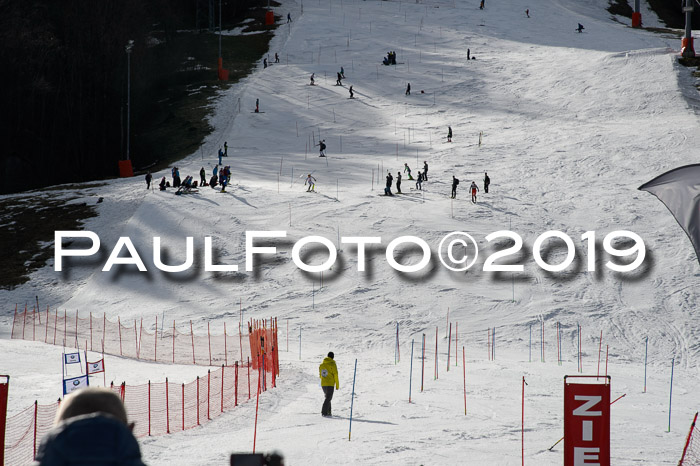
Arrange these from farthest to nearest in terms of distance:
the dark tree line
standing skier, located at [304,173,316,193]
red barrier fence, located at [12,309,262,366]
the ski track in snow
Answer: the dark tree line → standing skier, located at [304,173,316,193] → red barrier fence, located at [12,309,262,366] → the ski track in snow

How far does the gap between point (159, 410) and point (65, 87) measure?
51579 mm

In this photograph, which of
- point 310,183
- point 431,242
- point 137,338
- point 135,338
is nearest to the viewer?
point 135,338

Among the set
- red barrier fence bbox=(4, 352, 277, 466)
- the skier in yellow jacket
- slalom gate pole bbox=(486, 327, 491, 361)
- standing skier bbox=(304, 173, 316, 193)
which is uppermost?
the skier in yellow jacket

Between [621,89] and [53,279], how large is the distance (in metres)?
39.0

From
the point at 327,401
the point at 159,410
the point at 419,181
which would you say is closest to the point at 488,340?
the point at 327,401

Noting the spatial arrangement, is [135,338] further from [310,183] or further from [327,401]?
[310,183]

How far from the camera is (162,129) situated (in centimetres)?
6191

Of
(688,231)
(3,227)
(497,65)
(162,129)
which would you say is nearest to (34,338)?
(3,227)

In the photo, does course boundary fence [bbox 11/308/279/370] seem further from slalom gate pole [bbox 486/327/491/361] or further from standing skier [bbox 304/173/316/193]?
standing skier [bbox 304/173/316/193]

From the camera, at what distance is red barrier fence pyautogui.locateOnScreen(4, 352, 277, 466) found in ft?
43.2

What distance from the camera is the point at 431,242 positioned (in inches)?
1318

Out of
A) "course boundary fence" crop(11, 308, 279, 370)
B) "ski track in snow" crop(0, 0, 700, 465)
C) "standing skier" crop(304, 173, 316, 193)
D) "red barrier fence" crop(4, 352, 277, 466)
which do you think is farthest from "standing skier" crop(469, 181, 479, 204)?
"red barrier fence" crop(4, 352, 277, 466)

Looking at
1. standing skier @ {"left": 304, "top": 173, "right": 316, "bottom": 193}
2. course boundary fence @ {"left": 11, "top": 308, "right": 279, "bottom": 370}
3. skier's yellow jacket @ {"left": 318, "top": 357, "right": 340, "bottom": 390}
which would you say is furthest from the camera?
standing skier @ {"left": 304, "top": 173, "right": 316, "bottom": 193}

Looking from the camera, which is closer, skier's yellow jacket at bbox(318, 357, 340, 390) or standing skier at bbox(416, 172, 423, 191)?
skier's yellow jacket at bbox(318, 357, 340, 390)
